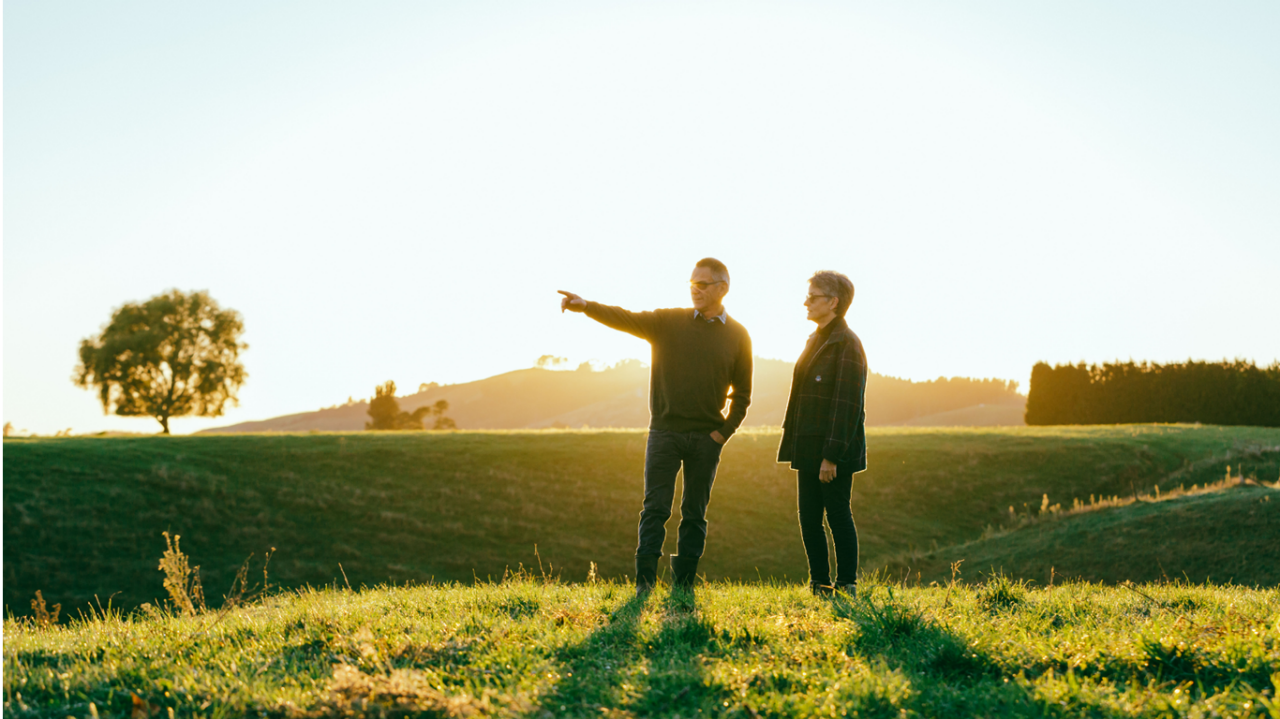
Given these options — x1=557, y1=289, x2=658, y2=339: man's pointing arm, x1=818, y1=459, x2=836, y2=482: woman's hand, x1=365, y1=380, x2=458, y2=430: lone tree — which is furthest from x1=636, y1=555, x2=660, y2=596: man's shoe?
x1=365, y1=380, x2=458, y2=430: lone tree

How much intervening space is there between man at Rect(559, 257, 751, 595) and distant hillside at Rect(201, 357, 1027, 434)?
233 ft

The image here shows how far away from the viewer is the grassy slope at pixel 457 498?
18516mm

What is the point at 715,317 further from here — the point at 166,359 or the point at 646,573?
the point at 166,359

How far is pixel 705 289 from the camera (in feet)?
20.6

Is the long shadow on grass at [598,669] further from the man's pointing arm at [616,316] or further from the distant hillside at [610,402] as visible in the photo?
the distant hillside at [610,402]

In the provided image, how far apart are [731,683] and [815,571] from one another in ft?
9.59

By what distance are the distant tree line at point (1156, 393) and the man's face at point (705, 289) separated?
43.3m

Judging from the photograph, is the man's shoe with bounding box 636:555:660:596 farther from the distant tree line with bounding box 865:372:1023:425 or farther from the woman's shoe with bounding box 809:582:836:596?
the distant tree line with bounding box 865:372:1023:425

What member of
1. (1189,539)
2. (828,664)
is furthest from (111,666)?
(1189,539)

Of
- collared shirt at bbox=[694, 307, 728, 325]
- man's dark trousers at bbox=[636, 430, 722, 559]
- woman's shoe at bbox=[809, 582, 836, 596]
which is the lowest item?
woman's shoe at bbox=[809, 582, 836, 596]

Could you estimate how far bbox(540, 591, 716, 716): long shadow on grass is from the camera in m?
3.12

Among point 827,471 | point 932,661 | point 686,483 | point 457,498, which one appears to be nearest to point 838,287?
point 827,471

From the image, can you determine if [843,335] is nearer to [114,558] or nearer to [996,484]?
[114,558]

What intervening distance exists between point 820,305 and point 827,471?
135 cm
